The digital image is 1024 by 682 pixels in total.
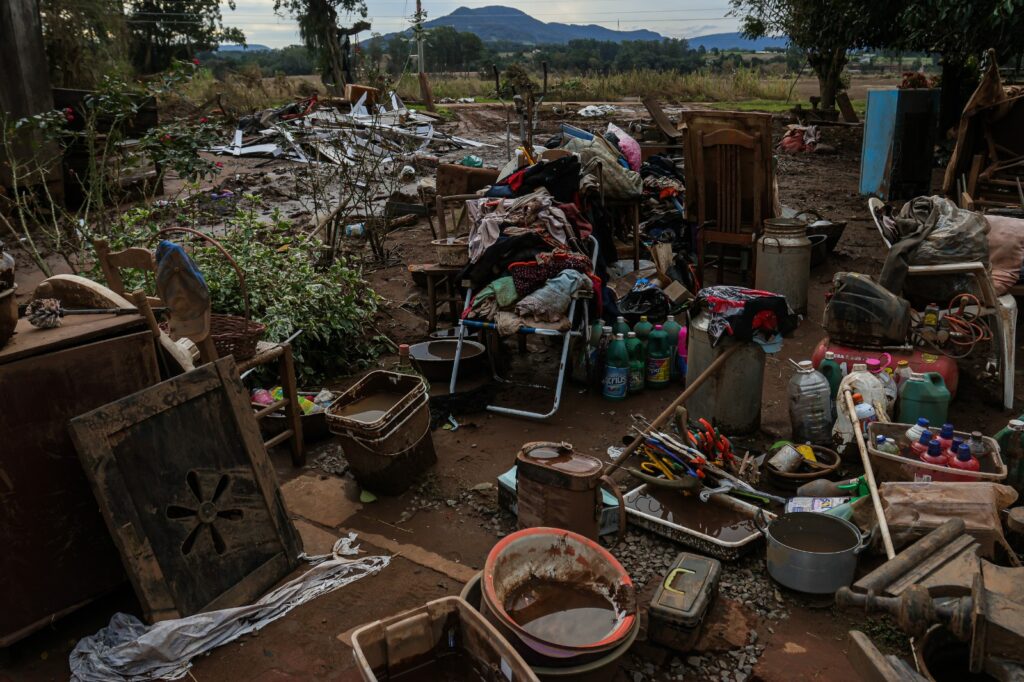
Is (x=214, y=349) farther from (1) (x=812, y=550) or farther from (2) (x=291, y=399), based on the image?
(1) (x=812, y=550)

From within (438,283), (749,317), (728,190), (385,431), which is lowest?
(385,431)

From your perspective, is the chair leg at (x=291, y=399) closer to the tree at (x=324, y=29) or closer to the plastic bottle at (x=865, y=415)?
the plastic bottle at (x=865, y=415)

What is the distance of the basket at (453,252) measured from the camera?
6230 millimetres

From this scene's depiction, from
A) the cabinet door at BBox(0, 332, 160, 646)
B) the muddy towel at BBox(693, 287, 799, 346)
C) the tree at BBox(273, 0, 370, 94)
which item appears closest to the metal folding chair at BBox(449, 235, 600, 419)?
the muddy towel at BBox(693, 287, 799, 346)

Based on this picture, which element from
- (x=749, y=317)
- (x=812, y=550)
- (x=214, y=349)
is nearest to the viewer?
(x=812, y=550)

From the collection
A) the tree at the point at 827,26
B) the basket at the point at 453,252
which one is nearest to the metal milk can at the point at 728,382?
the basket at the point at 453,252

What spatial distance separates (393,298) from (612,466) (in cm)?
429

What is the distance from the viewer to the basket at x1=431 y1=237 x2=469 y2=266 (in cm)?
623

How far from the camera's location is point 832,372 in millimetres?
4777

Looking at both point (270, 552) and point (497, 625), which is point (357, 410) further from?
point (497, 625)

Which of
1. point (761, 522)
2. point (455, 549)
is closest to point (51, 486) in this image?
point (455, 549)

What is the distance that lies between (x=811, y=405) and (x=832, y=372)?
33cm

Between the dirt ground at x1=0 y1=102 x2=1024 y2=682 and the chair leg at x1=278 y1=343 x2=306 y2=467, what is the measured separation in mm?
182

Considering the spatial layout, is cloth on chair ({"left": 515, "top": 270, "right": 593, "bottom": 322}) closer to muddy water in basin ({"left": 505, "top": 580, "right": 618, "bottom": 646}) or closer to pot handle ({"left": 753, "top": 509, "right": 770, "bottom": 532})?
pot handle ({"left": 753, "top": 509, "right": 770, "bottom": 532})
